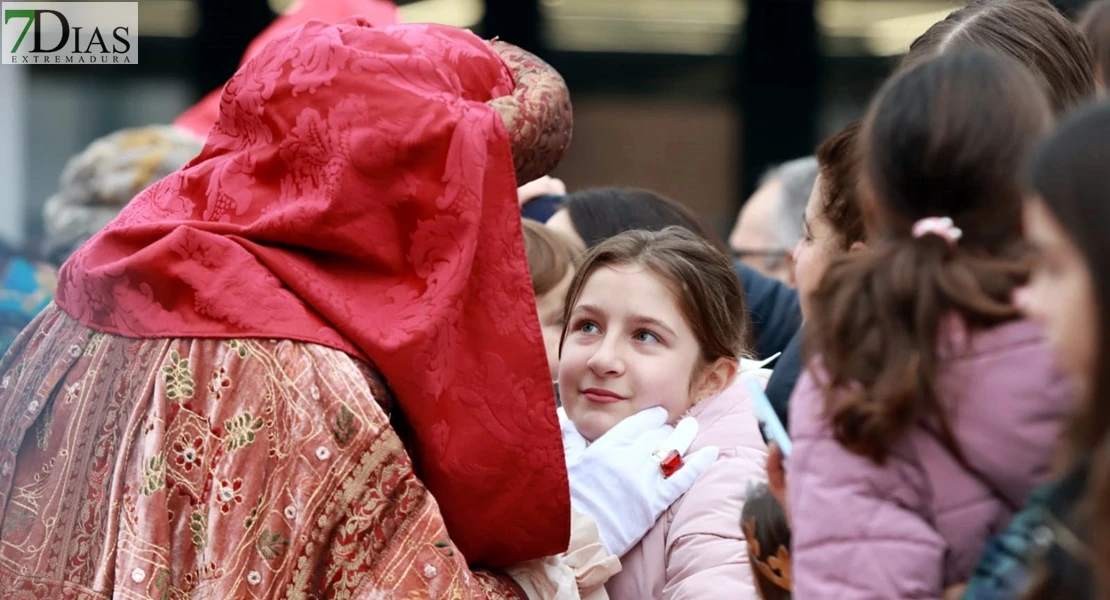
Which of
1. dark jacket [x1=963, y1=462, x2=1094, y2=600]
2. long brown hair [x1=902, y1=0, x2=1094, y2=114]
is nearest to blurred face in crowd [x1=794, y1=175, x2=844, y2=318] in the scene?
long brown hair [x1=902, y1=0, x2=1094, y2=114]

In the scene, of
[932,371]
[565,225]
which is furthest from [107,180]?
[932,371]

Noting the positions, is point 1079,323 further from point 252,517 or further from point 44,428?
point 44,428

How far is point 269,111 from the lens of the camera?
1.95 m

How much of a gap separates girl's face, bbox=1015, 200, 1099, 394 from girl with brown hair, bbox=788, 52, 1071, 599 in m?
0.12

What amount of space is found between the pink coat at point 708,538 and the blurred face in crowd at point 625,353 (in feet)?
0.37

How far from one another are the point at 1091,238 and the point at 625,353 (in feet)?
4.48

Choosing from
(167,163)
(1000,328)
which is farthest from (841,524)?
(167,163)

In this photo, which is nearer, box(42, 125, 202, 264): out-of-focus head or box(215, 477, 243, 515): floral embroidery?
box(215, 477, 243, 515): floral embroidery

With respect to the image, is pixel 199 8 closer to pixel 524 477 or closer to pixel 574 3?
pixel 574 3

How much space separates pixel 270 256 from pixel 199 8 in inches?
220

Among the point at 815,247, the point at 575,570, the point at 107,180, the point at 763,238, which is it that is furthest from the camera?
the point at 763,238

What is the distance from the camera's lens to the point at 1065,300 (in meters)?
1.18

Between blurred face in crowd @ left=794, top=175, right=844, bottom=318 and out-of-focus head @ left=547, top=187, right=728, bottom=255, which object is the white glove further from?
out-of-focus head @ left=547, top=187, right=728, bottom=255

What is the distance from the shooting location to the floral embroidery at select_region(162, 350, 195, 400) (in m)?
1.88
